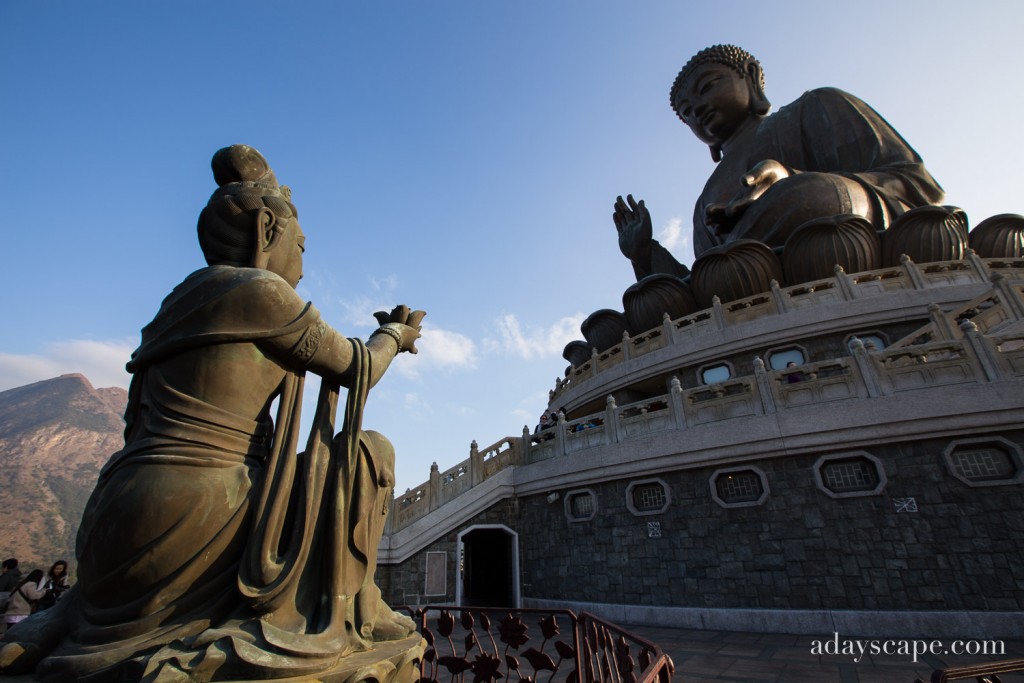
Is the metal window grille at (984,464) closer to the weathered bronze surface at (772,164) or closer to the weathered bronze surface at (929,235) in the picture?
the weathered bronze surface at (929,235)

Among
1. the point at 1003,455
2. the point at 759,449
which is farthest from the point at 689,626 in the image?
the point at 1003,455

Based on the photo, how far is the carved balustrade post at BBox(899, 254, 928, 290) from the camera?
1266 cm

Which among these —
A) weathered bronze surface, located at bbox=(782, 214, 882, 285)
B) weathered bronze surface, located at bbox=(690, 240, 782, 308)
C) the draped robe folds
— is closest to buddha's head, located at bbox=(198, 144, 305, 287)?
the draped robe folds

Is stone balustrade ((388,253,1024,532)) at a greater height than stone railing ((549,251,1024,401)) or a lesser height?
lesser

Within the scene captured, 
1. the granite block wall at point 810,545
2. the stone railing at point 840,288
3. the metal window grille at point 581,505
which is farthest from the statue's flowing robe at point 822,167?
the metal window grille at point 581,505

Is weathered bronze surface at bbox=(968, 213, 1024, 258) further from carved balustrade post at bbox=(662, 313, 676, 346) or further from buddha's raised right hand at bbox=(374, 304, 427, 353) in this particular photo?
buddha's raised right hand at bbox=(374, 304, 427, 353)

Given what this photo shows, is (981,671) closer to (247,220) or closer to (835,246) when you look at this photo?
(247,220)

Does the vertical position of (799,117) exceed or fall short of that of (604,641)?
it exceeds it

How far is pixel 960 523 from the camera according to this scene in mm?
7012

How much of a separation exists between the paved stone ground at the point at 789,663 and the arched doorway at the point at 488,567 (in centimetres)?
582

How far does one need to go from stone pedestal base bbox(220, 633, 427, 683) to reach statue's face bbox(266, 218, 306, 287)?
214cm

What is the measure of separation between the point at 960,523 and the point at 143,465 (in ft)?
32.5

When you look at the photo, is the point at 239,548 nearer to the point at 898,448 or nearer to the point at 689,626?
the point at 689,626

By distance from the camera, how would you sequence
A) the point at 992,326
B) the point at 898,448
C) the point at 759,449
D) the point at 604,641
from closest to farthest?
the point at 604,641, the point at 898,448, the point at 759,449, the point at 992,326
